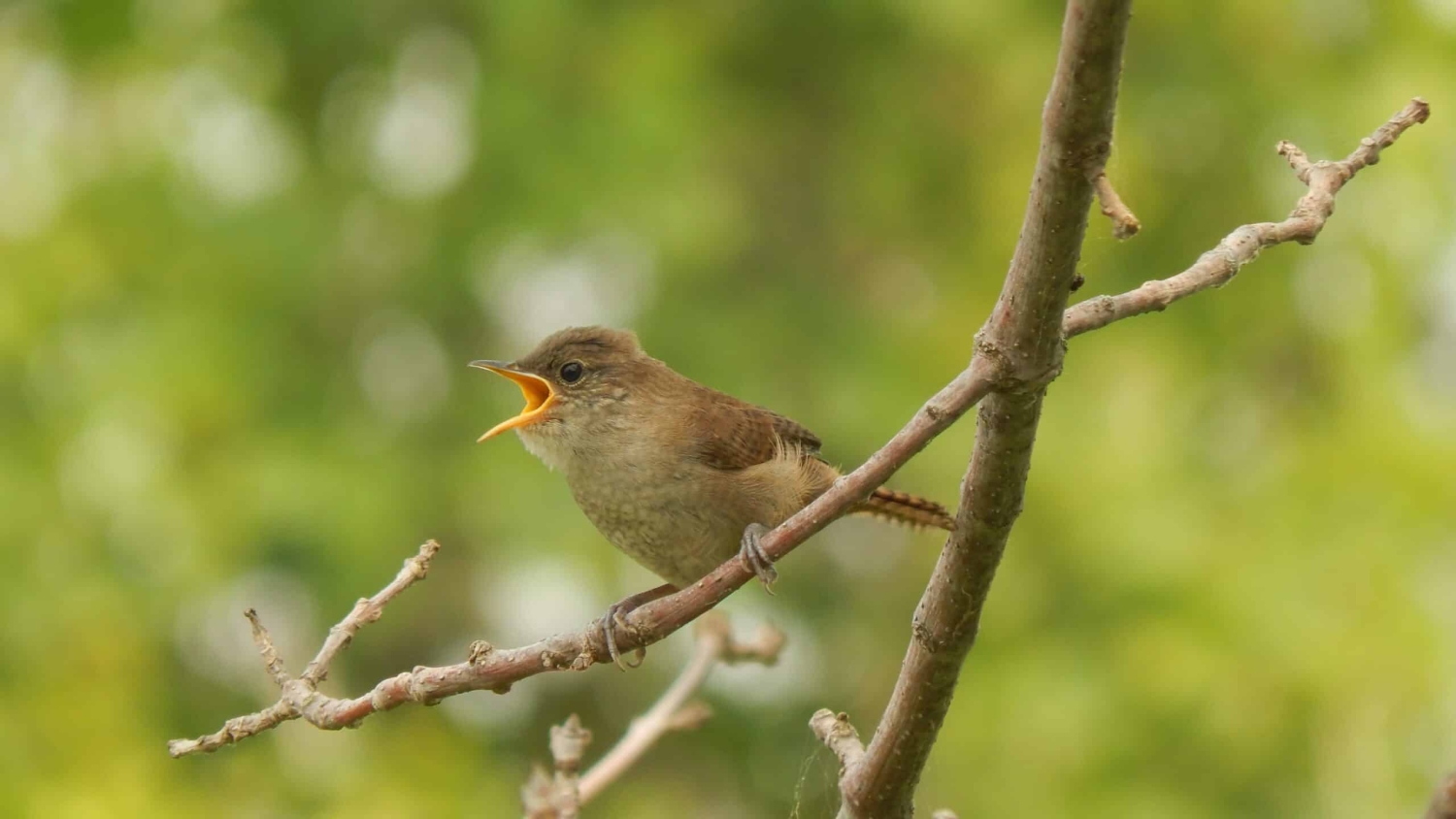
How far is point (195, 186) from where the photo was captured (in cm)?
776

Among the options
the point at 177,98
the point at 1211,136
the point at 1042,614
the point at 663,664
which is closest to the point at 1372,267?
the point at 1211,136

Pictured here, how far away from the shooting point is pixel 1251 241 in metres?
2.29

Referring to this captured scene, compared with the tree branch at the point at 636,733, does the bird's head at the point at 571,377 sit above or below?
above

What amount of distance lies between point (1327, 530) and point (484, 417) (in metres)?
3.87

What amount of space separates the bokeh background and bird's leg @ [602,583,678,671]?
332 cm

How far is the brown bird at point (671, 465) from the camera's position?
3537mm

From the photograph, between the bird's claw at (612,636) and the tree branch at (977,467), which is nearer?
the tree branch at (977,467)

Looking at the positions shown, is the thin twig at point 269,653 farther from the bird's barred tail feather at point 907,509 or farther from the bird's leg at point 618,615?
the bird's barred tail feather at point 907,509

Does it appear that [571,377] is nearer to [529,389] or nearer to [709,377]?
[529,389]

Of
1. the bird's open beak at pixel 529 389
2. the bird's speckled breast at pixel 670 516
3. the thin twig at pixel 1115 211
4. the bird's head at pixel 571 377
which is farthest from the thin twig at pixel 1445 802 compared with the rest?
the bird's open beak at pixel 529 389

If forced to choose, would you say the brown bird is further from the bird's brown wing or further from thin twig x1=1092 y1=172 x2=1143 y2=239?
thin twig x1=1092 y1=172 x2=1143 y2=239

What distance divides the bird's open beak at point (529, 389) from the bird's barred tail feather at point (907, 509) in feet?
2.73

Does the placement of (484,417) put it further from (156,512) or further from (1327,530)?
(1327,530)

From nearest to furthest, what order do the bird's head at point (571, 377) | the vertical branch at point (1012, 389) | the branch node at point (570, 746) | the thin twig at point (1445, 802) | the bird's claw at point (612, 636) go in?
the thin twig at point (1445, 802) → the vertical branch at point (1012, 389) → the bird's claw at point (612, 636) → the branch node at point (570, 746) → the bird's head at point (571, 377)
